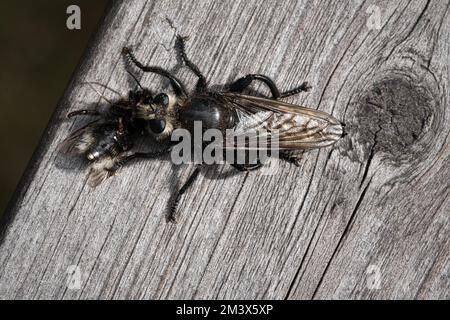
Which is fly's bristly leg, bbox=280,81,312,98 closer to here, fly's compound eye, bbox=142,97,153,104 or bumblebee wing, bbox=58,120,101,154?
fly's compound eye, bbox=142,97,153,104

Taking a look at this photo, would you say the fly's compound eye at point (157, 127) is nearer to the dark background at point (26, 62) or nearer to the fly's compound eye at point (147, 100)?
the fly's compound eye at point (147, 100)

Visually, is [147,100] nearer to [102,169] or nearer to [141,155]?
[141,155]

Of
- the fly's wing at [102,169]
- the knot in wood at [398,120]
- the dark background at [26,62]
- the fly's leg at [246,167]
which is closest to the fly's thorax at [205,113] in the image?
the fly's leg at [246,167]

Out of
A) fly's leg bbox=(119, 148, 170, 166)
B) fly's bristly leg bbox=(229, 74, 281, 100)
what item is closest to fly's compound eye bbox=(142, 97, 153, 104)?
fly's leg bbox=(119, 148, 170, 166)

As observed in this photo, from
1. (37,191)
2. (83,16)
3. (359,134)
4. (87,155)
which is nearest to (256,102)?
(359,134)

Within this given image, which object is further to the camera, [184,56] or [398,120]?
[184,56]

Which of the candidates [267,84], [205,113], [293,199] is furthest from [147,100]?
[293,199]

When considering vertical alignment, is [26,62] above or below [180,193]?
below
